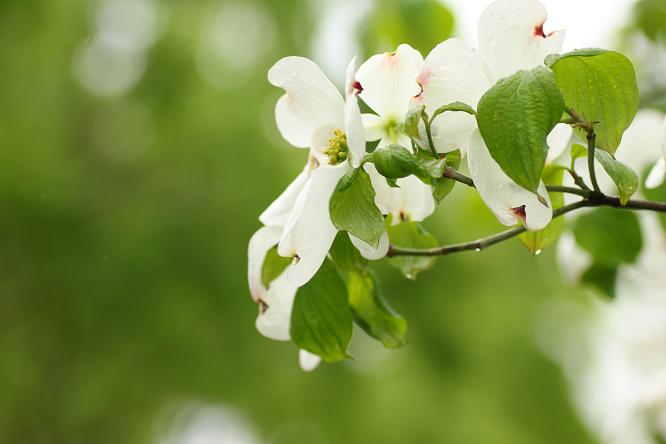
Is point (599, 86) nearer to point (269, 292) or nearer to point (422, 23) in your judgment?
point (269, 292)

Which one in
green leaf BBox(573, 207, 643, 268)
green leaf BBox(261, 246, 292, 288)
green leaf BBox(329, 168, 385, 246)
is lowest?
green leaf BBox(573, 207, 643, 268)

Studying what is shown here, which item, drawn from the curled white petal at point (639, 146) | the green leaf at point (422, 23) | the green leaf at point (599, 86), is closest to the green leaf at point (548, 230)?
the green leaf at point (599, 86)

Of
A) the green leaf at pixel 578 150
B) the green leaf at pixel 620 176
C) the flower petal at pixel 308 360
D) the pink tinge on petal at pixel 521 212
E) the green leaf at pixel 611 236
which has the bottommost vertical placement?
the green leaf at pixel 611 236

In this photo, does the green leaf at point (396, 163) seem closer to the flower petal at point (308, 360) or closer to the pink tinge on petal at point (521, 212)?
the pink tinge on petal at point (521, 212)

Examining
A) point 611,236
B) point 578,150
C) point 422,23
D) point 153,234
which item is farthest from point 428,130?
point 153,234

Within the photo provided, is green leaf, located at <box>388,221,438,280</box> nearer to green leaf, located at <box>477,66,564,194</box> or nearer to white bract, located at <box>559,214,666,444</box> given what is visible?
green leaf, located at <box>477,66,564,194</box>

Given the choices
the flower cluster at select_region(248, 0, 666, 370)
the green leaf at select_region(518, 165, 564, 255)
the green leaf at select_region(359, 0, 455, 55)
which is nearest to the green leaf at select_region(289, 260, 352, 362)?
the flower cluster at select_region(248, 0, 666, 370)

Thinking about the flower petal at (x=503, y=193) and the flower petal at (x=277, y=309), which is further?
the flower petal at (x=277, y=309)
